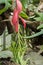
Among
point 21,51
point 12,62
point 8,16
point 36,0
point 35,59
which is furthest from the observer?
point 36,0

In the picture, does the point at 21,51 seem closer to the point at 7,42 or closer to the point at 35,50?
the point at 7,42

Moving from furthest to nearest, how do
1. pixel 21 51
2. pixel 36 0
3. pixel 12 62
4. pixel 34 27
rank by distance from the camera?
pixel 36 0 < pixel 34 27 < pixel 21 51 < pixel 12 62

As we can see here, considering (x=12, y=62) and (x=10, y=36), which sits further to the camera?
(x=10, y=36)

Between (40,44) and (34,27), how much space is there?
0.18 metres

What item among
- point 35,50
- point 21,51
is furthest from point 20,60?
point 35,50

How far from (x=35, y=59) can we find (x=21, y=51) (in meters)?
0.18

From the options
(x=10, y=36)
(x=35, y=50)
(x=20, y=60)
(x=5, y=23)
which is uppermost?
(x=5, y=23)

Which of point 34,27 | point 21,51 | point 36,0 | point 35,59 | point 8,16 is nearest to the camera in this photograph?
point 8,16

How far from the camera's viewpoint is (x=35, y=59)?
5.54 ft

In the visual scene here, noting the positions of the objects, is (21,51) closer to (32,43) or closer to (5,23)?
(32,43)

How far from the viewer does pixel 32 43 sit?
1958mm

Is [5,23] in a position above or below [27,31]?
above

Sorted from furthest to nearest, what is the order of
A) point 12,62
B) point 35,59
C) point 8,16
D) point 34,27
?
1. point 34,27
2. point 35,59
3. point 12,62
4. point 8,16

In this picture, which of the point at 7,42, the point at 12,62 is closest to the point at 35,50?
the point at 7,42
